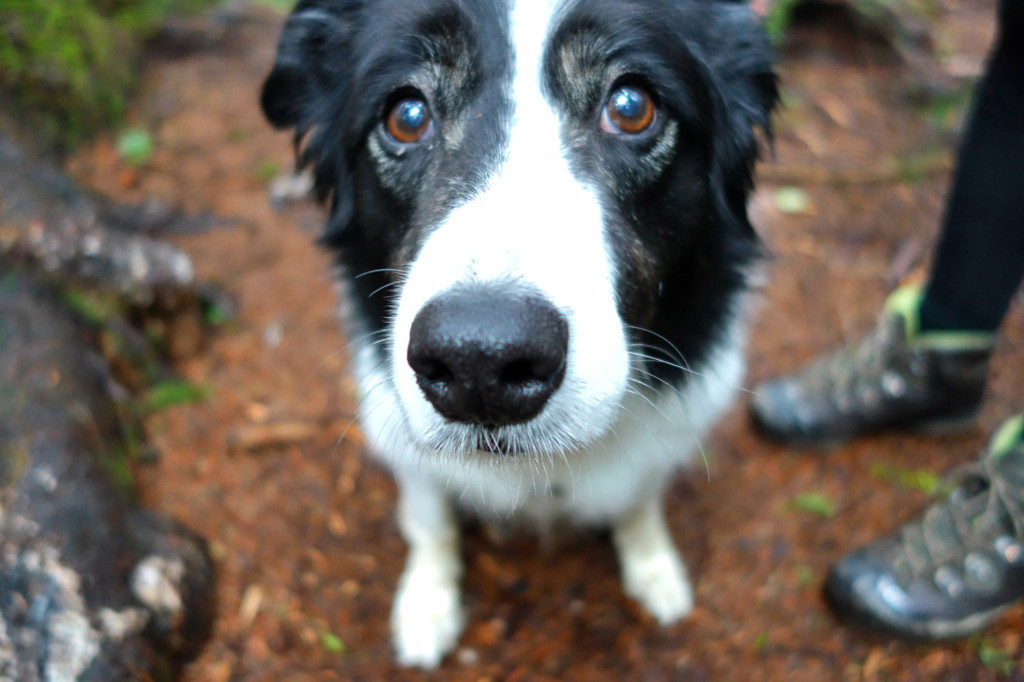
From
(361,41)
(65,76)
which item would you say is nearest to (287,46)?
(361,41)

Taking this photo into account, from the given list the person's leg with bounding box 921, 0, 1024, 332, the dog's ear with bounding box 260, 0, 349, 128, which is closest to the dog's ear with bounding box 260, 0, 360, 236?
the dog's ear with bounding box 260, 0, 349, 128

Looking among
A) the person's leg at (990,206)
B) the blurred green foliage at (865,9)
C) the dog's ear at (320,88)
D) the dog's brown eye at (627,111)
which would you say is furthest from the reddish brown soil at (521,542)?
the dog's brown eye at (627,111)

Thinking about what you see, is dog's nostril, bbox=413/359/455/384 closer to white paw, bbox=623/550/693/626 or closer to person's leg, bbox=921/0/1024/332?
white paw, bbox=623/550/693/626

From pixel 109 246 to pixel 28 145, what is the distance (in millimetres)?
898

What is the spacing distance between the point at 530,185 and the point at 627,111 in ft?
1.44

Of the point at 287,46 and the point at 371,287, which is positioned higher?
the point at 287,46

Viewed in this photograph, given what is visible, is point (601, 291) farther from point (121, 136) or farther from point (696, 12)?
point (121, 136)

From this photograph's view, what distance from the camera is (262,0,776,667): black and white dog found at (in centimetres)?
145

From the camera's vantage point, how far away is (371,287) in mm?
2268

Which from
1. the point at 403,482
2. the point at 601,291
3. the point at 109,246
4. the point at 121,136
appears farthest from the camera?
the point at 121,136

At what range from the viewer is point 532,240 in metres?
1.46

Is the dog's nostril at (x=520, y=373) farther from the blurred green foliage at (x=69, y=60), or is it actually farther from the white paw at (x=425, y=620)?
the blurred green foliage at (x=69, y=60)

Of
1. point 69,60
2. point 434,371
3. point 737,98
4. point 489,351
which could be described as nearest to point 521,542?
point 434,371

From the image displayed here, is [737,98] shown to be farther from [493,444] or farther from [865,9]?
[865,9]
